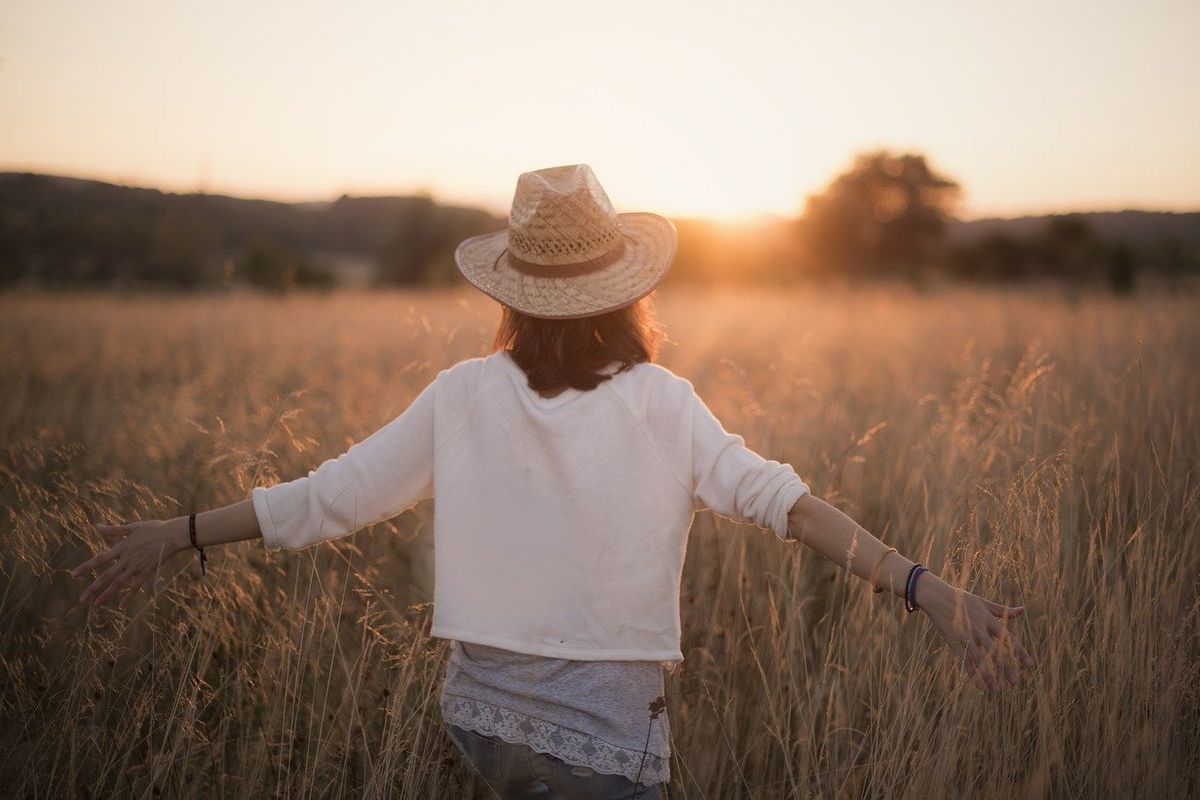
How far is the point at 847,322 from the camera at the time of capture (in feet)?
35.9

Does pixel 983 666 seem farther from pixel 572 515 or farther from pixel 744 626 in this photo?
pixel 744 626

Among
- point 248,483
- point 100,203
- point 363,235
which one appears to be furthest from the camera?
point 363,235

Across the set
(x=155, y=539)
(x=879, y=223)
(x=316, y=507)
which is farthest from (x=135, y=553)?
(x=879, y=223)

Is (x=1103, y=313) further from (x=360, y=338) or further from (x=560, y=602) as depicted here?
(x=560, y=602)

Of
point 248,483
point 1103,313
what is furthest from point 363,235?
point 248,483

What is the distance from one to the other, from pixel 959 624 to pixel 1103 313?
9009 mm

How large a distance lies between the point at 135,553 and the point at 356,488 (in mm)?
513

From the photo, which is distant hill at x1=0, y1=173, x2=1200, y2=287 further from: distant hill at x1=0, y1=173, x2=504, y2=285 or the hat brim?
the hat brim

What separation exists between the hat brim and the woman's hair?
0.15ft

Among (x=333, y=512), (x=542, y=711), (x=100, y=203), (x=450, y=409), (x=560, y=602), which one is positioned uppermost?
(x=100, y=203)

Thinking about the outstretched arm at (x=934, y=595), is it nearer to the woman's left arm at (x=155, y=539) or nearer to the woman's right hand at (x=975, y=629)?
the woman's right hand at (x=975, y=629)

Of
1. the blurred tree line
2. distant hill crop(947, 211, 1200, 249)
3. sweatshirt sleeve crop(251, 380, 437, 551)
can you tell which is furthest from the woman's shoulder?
distant hill crop(947, 211, 1200, 249)

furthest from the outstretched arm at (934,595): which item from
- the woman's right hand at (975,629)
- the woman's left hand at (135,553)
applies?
the woman's left hand at (135,553)

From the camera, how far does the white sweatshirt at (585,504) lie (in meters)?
1.62
